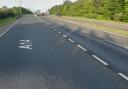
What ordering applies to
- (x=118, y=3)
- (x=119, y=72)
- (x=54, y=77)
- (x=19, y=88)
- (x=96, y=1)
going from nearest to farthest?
(x=19, y=88), (x=54, y=77), (x=119, y=72), (x=118, y=3), (x=96, y=1)

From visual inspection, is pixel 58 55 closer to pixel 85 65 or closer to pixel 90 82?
pixel 85 65

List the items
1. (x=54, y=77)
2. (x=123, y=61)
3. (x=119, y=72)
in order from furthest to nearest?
(x=123, y=61)
(x=119, y=72)
(x=54, y=77)

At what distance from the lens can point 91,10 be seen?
75938 millimetres

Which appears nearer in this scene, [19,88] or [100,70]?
[19,88]

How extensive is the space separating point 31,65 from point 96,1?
63.4 metres

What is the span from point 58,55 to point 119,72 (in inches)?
160

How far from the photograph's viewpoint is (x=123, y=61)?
11.1 m

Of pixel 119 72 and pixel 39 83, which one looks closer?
pixel 39 83

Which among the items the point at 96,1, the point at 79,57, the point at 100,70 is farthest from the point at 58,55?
the point at 96,1

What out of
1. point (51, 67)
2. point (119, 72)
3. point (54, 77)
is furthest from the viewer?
point (51, 67)

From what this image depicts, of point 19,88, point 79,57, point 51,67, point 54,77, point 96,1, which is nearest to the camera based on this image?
point 19,88

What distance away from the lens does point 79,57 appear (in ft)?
40.1

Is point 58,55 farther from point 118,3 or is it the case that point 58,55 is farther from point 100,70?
point 118,3

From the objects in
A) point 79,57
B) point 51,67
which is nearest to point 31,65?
point 51,67
